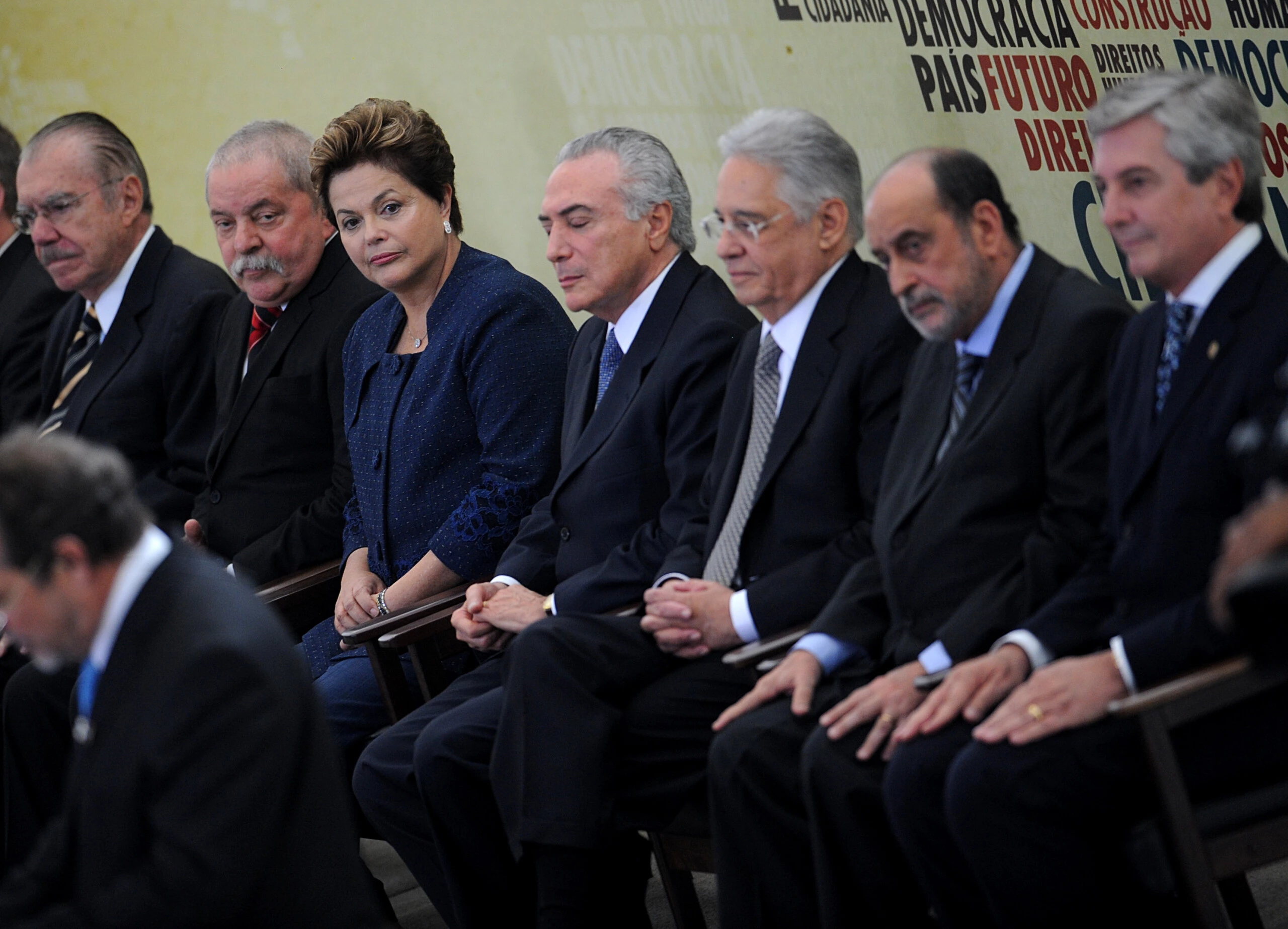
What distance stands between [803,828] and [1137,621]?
0.66 m

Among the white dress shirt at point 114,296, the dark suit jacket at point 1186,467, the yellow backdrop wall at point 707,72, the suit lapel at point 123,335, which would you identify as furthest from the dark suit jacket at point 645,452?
the white dress shirt at point 114,296

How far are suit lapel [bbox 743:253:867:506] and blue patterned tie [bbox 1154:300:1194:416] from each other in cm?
75

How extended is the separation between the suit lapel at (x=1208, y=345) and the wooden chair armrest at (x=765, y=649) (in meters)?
0.73

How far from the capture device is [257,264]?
430 cm

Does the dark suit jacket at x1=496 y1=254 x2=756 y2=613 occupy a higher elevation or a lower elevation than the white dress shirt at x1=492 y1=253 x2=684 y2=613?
lower

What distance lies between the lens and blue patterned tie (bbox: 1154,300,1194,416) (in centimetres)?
246

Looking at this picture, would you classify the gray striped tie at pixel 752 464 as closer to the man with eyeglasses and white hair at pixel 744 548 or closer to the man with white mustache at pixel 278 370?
the man with eyeglasses and white hair at pixel 744 548

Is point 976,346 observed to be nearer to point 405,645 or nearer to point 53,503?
point 405,645

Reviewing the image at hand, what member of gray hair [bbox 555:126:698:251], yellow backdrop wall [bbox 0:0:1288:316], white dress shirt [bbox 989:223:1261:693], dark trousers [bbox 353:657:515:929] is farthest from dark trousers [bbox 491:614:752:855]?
yellow backdrop wall [bbox 0:0:1288:316]

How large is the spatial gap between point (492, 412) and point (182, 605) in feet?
5.97

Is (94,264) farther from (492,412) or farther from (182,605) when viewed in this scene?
(182,605)

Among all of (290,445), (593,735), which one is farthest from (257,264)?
(593,735)

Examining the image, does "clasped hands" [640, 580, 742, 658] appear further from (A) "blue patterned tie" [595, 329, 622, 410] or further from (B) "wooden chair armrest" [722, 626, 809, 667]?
(A) "blue patterned tie" [595, 329, 622, 410]

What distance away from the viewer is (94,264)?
190 inches
